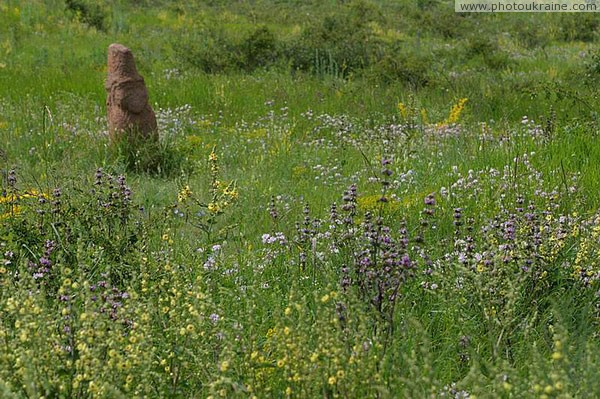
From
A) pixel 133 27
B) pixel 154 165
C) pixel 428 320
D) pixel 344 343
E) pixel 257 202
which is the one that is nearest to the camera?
pixel 344 343

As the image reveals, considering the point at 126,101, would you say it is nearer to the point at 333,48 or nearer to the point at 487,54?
the point at 333,48

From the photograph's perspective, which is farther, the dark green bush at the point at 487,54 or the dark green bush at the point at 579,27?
the dark green bush at the point at 579,27

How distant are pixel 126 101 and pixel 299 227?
4.11 meters

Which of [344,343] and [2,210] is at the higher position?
[344,343]

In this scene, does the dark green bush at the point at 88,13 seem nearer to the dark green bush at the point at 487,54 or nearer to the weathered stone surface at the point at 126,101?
the dark green bush at the point at 487,54

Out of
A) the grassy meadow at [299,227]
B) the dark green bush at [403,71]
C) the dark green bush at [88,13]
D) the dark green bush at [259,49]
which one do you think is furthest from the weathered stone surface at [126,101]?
the dark green bush at [88,13]

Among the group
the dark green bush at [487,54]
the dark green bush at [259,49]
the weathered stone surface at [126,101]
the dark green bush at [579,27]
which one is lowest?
the dark green bush at [579,27]

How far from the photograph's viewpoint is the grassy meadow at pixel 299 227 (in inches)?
94.1

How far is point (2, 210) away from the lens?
190 inches

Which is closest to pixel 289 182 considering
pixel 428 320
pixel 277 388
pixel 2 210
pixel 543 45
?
pixel 2 210

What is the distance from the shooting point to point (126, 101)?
7.79m

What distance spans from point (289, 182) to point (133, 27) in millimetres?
15560

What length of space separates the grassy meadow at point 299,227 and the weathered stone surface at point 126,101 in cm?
30

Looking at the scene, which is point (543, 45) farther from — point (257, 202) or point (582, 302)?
point (582, 302)
